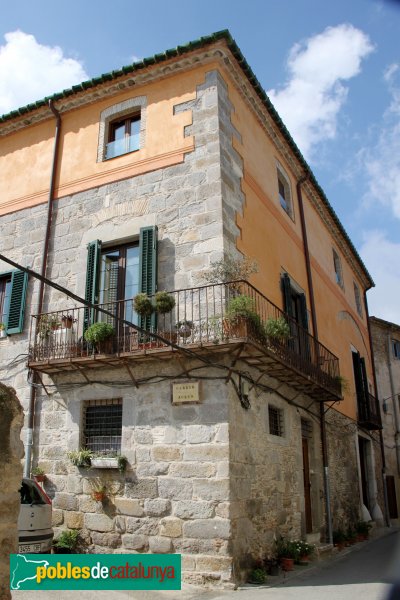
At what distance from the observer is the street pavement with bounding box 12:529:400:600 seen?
691 centimetres

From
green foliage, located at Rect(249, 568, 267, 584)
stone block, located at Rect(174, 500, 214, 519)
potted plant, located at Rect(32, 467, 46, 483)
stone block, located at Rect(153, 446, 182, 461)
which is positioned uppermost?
stone block, located at Rect(153, 446, 182, 461)

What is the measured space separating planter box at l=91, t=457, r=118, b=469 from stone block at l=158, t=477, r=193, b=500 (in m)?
0.87

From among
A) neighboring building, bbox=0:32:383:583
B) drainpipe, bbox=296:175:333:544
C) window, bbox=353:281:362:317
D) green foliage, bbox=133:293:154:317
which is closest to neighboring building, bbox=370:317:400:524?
window, bbox=353:281:362:317

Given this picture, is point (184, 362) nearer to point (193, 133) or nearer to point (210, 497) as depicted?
point (210, 497)

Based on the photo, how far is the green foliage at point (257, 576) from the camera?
8.12m

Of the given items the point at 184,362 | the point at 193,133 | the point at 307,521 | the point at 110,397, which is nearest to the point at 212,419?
the point at 184,362

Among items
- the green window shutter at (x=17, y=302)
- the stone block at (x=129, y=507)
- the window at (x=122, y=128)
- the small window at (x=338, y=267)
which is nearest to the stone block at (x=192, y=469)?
the stone block at (x=129, y=507)

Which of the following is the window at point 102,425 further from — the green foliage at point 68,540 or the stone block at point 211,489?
the stone block at point 211,489

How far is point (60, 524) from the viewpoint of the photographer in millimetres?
9305

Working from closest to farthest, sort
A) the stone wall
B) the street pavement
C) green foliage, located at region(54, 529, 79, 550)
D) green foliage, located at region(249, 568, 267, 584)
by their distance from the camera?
the stone wall, the street pavement, green foliage, located at region(249, 568, 267, 584), green foliage, located at region(54, 529, 79, 550)

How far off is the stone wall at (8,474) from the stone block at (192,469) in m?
4.67

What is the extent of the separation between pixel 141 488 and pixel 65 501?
1.56 meters

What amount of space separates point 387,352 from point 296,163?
543 inches

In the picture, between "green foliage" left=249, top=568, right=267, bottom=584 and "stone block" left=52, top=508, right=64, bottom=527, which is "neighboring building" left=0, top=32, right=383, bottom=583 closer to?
"stone block" left=52, top=508, right=64, bottom=527
